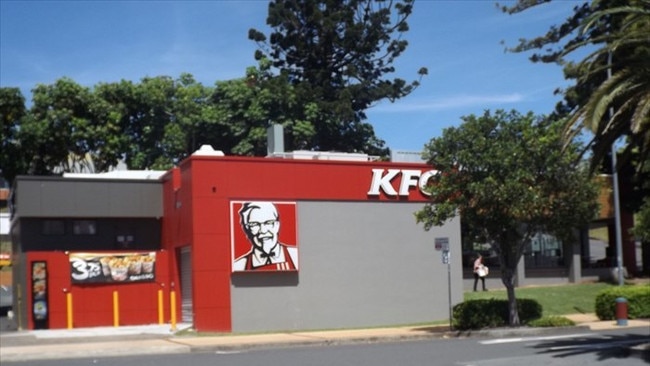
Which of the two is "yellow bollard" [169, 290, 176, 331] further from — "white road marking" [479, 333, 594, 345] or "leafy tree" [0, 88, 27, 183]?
"leafy tree" [0, 88, 27, 183]

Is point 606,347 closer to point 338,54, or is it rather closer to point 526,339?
point 526,339

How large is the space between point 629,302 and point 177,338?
48.5 feet

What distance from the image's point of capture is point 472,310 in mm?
26875

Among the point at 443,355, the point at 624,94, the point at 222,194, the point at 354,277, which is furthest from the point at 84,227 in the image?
the point at 624,94

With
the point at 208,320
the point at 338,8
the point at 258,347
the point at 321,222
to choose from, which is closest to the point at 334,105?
the point at 338,8

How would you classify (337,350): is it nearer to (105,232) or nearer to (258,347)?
(258,347)

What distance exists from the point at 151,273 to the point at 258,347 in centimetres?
766

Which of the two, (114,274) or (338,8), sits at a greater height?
(338,8)

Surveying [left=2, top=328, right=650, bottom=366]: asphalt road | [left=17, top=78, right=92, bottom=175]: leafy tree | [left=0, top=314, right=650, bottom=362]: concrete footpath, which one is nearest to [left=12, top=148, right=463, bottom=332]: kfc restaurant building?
[left=0, top=314, right=650, bottom=362]: concrete footpath

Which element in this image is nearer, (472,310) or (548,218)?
(548,218)

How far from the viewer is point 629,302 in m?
29.7

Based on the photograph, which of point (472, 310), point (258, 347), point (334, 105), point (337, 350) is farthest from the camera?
point (334, 105)

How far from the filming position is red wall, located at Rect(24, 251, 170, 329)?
28797mm

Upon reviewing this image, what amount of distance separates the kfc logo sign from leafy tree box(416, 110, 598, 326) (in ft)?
14.6
